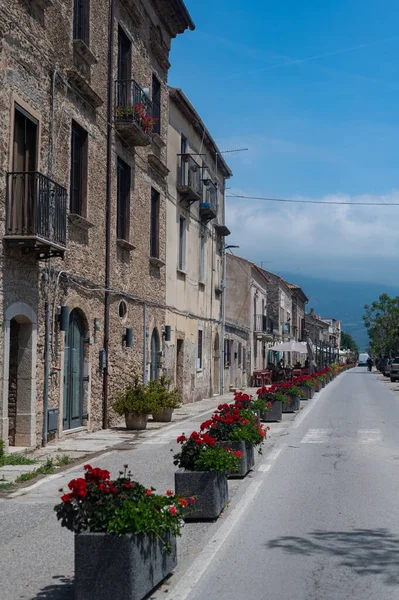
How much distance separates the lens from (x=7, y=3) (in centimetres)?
1201

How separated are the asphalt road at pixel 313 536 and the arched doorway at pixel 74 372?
4.70 meters

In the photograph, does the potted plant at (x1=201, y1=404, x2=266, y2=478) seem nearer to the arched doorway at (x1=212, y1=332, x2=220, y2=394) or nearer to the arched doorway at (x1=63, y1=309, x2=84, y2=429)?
the arched doorway at (x1=63, y1=309, x2=84, y2=429)

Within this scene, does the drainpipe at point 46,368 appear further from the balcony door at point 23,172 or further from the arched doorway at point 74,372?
the balcony door at point 23,172

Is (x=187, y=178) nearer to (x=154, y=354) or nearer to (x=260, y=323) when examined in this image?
(x=154, y=354)

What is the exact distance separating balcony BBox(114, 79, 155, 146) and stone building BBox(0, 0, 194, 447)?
0.11ft

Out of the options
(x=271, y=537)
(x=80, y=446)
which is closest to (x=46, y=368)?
(x=80, y=446)

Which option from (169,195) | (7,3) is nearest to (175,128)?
(169,195)

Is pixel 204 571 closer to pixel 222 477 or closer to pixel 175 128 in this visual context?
pixel 222 477

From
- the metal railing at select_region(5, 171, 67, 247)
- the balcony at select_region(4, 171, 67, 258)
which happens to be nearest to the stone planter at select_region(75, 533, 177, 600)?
the balcony at select_region(4, 171, 67, 258)

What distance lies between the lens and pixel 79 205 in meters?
16.0

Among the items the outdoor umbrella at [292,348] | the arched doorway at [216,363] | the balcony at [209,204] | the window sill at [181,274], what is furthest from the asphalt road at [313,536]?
the outdoor umbrella at [292,348]

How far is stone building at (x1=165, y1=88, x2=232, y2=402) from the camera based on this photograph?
81.9 ft

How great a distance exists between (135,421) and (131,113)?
7.43m

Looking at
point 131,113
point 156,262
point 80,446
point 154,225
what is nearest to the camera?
point 80,446
